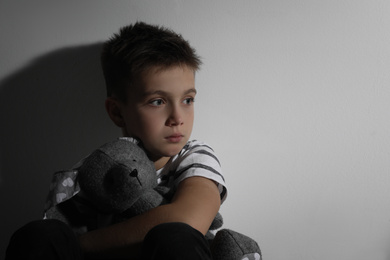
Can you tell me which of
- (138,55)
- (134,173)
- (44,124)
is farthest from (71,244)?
(44,124)

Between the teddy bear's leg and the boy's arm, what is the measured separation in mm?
50

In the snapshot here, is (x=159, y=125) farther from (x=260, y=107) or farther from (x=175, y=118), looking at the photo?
(x=260, y=107)

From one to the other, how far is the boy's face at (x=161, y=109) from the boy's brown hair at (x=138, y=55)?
19mm

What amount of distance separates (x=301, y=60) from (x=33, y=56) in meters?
0.69

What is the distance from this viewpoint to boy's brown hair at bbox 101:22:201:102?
2.76 ft

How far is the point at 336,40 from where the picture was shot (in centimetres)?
100

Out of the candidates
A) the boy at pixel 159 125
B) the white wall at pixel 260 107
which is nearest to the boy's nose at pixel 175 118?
the boy at pixel 159 125

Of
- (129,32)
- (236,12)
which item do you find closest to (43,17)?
(129,32)

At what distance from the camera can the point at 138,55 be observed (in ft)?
2.77

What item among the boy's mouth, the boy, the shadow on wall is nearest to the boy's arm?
the boy

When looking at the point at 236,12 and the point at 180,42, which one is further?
the point at 236,12

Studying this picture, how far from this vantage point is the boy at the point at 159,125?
737mm

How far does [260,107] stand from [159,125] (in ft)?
1.02

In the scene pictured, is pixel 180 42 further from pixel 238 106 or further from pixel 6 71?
pixel 6 71
